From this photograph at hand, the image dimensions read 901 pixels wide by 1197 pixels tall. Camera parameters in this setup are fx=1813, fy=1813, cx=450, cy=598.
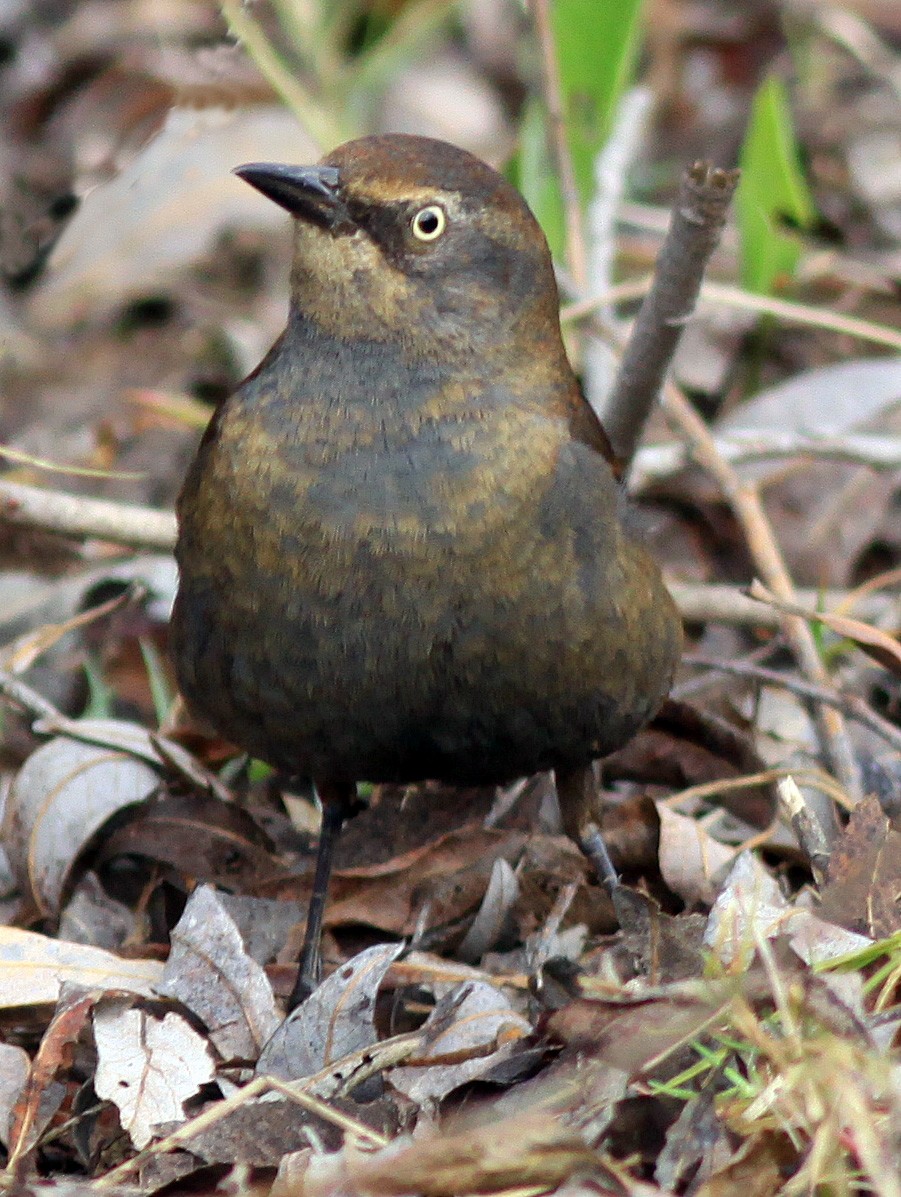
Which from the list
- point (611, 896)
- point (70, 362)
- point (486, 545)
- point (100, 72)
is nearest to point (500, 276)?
point (486, 545)

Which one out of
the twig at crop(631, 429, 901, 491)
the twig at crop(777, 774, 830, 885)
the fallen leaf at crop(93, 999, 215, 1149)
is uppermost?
the twig at crop(631, 429, 901, 491)

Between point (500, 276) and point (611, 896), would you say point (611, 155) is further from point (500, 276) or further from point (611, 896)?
point (611, 896)

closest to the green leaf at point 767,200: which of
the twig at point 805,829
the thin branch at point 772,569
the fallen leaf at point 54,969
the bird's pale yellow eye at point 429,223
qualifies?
the thin branch at point 772,569

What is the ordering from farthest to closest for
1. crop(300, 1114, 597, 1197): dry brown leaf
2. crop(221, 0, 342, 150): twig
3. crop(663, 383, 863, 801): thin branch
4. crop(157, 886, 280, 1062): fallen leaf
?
crop(221, 0, 342, 150): twig, crop(663, 383, 863, 801): thin branch, crop(157, 886, 280, 1062): fallen leaf, crop(300, 1114, 597, 1197): dry brown leaf

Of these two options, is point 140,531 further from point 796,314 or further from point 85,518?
point 796,314

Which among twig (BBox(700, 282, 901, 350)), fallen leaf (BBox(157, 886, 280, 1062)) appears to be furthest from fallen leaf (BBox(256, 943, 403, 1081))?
twig (BBox(700, 282, 901, 350))

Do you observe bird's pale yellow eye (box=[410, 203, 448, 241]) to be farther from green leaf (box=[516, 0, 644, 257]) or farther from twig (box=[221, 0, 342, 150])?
twig (box=[221, 0, 342, 150])

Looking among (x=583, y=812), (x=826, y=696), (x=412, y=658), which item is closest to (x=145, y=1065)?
(x=412, y=658)
